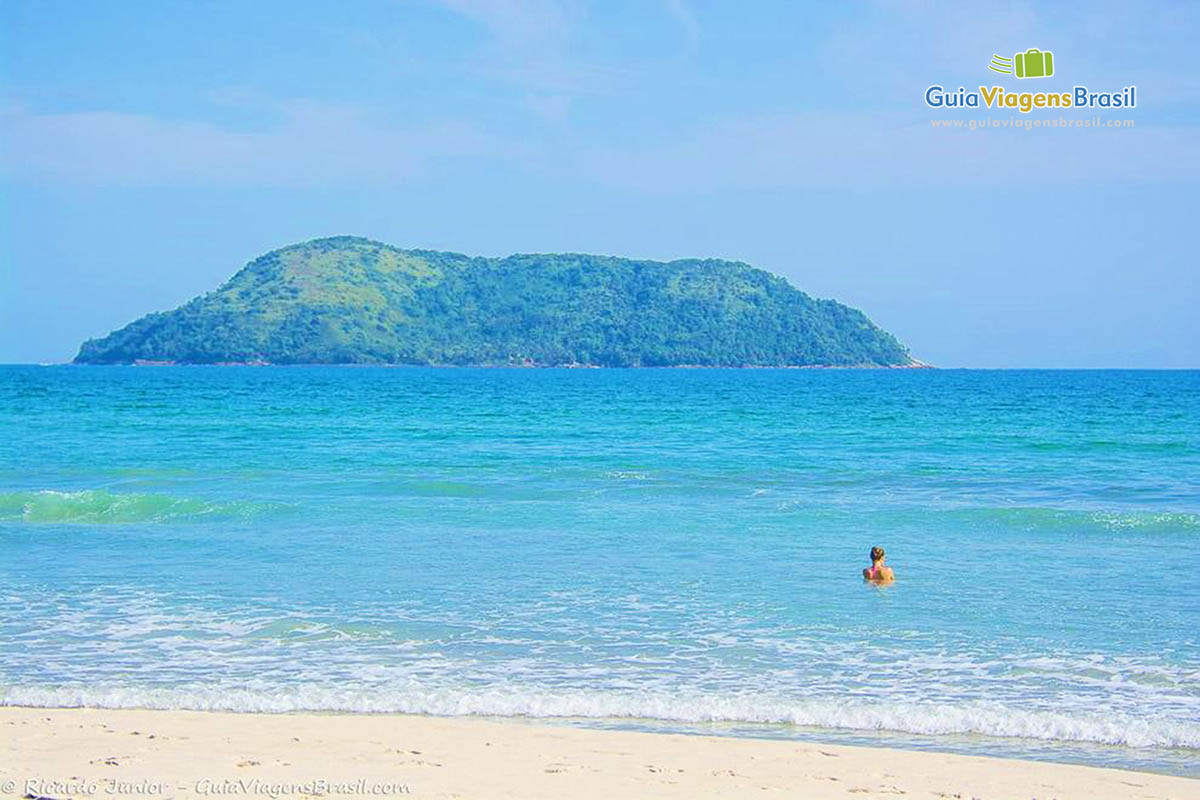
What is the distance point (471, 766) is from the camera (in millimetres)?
8250

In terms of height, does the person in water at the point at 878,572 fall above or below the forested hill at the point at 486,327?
below

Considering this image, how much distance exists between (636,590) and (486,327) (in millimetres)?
179889

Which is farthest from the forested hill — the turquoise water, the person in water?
the person in water

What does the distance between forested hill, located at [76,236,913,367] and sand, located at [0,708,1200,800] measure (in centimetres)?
16716

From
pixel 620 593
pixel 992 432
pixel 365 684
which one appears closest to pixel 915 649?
pixel 620 593

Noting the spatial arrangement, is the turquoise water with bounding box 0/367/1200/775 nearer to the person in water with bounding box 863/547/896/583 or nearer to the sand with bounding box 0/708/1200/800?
the person in water with bounding box 863/547/896/583

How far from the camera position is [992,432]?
41.6 meters

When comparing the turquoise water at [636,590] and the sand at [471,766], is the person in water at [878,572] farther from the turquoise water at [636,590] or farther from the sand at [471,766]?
the sand at [471,766]

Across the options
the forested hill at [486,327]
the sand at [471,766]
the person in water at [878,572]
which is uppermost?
the forested hill at [486,327]

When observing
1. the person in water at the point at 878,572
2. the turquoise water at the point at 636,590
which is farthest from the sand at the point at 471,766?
the person in water at the point at 878,572

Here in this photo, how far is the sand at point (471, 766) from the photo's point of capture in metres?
7.70

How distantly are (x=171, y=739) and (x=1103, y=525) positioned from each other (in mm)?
15968

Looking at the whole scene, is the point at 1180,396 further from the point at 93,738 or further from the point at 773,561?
the point at 93,738

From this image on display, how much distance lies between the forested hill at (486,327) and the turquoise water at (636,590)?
5850 inches
